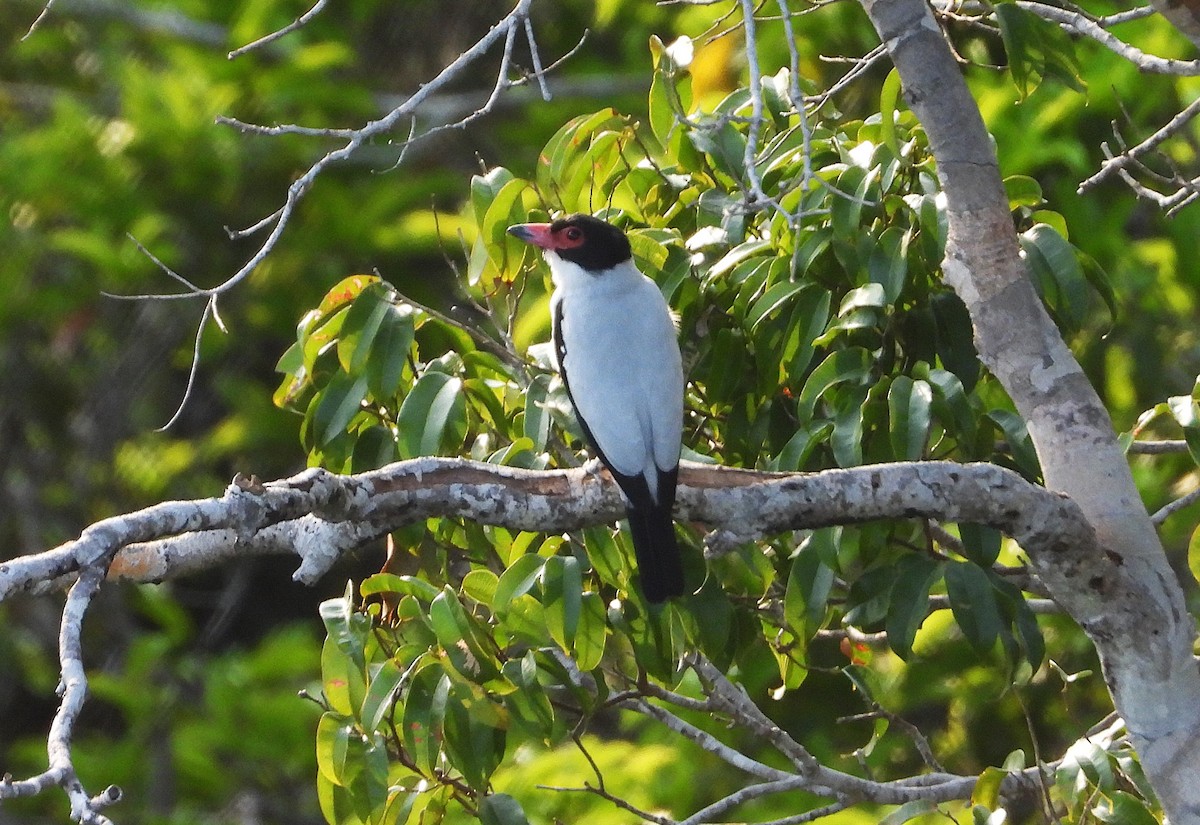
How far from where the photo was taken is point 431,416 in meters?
3.26

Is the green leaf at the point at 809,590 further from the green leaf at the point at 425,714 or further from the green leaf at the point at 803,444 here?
the green leaf at the point at 425,714

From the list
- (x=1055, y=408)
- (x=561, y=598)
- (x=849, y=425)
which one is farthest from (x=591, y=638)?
(x=1055, y=408)

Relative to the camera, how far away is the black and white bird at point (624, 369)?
10.5ft

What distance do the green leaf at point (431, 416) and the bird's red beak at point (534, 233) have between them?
41 cm

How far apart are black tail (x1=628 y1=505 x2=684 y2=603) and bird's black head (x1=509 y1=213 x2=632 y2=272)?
798 mm

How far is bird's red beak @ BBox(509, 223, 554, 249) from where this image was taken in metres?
3.52

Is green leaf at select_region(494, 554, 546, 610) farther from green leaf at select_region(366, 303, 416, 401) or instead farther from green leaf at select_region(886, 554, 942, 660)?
green leaf at select_region(886, 554, 942, 660)

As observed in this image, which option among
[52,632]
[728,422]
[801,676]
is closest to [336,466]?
[728,422]

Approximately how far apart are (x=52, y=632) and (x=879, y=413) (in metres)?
7.08

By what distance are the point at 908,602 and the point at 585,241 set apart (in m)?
1.47

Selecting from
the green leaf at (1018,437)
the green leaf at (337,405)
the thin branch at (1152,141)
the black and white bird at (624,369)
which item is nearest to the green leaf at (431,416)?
the green leaf at (337,405)

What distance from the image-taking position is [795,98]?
9.12 ft

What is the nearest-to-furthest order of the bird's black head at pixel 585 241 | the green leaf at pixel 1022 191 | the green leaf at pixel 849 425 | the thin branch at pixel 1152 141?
the green leaf at pixel 849 425, the thin branch at pixel 1152 141, the green leaf at pixel 1022 191, the bird's black head at pixel 585 241

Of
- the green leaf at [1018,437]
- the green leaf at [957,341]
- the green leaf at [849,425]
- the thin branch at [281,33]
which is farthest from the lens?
the green leaf at [957,341]
